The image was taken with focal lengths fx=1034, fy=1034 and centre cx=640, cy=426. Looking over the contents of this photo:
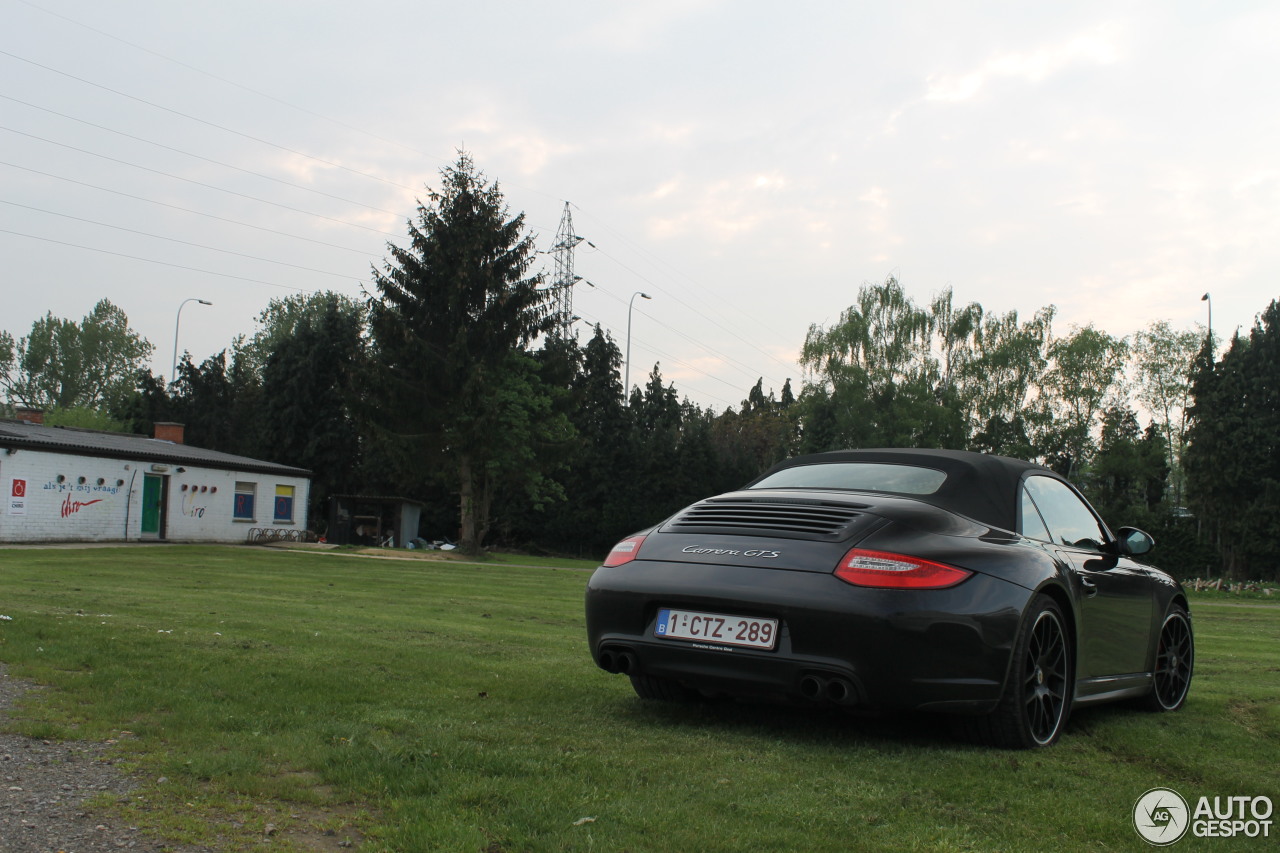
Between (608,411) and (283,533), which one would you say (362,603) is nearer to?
(283,533)

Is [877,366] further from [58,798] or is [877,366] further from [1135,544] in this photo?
[58,798]

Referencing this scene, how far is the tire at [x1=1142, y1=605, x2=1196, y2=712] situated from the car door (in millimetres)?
351

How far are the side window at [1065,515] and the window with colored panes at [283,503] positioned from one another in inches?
1574

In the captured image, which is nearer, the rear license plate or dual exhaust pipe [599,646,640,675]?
the rear license plate

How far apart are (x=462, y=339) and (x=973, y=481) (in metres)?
32.8

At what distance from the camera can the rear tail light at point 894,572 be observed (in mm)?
4344

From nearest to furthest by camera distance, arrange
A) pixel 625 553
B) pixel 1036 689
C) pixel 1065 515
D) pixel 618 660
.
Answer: pixel 1036 689 → pixel 618 660 → pixel 625 553 → pixel 1065 515

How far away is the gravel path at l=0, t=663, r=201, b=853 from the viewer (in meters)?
2.91

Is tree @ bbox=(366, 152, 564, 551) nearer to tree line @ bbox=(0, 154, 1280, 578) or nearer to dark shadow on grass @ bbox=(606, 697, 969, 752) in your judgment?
tree line @ bbox=(0, 154, 1280, 578)

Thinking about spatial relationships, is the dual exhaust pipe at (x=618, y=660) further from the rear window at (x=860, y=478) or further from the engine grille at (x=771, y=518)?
the rear window at (x=860, y=478)

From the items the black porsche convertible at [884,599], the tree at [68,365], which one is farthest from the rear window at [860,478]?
the tree at [68,365]

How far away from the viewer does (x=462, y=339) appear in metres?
36.9

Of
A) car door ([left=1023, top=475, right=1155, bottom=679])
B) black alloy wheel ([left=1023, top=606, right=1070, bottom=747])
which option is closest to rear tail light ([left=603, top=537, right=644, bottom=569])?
black alloy wheel ([left=1023, top=606, right=1070, bottom=747])

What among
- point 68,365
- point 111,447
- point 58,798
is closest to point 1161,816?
point 58,798
